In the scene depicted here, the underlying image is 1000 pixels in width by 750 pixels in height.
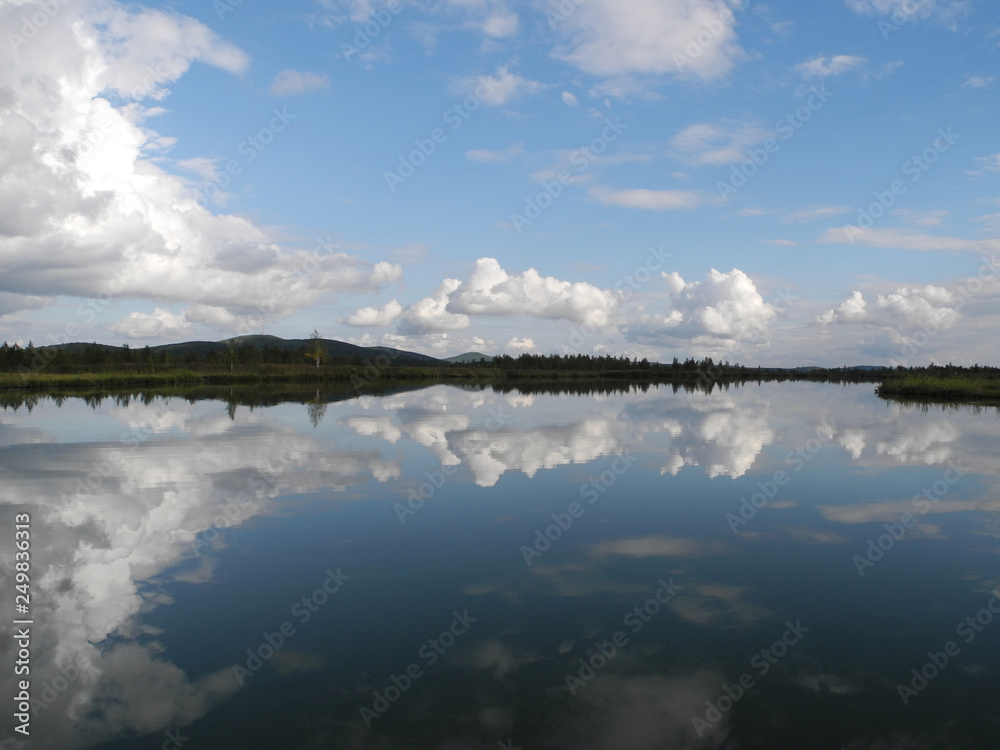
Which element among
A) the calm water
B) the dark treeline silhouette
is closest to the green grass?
the dark treeline silhouette

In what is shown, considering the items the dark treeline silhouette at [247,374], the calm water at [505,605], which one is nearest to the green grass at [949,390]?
the dark treeline silhouette at [247,374]

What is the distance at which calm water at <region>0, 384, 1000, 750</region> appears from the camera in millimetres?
5301

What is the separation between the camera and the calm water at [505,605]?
5301mm

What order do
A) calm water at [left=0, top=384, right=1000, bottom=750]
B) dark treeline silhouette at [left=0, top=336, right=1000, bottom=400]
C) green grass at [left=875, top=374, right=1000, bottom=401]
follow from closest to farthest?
calm water at [left=0, top=384, right=1000, bottom=750] → green grass at [left=875, top=374, right=1000, bottom=401] → dark treeline silhouette at [left=0, top=336, right=1000, bottom=400]

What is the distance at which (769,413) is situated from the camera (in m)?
37.6

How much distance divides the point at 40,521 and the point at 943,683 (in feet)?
42.2

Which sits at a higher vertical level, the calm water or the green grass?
the green grass

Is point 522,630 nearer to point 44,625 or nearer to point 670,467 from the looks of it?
point 44,625

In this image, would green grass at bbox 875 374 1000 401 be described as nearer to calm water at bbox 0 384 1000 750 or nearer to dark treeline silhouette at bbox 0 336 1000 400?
dark treeline silhouette at bbox 0 336 1000 400

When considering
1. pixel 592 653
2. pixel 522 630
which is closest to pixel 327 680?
pixel 522 630

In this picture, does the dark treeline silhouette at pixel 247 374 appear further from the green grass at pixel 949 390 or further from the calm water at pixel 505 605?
the calm water at pixel 505 605

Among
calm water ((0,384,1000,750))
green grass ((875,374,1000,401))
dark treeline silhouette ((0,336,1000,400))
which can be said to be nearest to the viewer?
calm water ((0,384,1000,750))

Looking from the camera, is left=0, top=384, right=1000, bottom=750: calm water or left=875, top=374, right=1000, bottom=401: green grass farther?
left=875, top=374, right=1000, bottom=401: green grass

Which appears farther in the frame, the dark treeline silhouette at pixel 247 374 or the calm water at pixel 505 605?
the dark treeline silhouette at pixel 247 374
